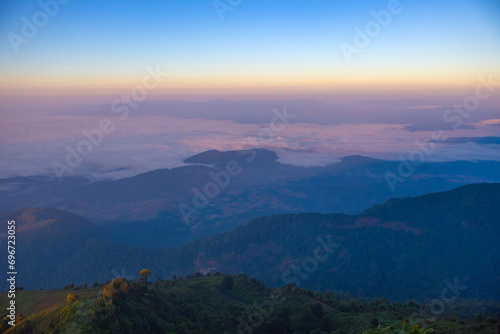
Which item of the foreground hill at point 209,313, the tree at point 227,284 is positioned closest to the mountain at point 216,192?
the tree at point 227,284

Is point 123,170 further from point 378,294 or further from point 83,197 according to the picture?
point 378,294

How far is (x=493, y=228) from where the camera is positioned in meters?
57.1

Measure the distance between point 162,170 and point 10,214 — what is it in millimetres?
66884

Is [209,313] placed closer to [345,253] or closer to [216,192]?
[345,253]

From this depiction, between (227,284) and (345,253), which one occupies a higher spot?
(227,284)

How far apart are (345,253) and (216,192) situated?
7383 cm

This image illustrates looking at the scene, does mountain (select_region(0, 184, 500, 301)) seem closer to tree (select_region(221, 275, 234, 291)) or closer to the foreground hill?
the foreground hill

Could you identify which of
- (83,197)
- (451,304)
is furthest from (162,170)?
(451,304)

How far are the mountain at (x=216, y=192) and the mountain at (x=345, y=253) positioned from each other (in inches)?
739

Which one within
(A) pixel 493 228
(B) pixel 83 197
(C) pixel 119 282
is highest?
(C) pixel 119 282

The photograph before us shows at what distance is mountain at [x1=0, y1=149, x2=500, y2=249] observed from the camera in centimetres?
10276

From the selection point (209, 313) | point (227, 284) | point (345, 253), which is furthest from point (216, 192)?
point (209, 313)

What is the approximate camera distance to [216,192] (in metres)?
129

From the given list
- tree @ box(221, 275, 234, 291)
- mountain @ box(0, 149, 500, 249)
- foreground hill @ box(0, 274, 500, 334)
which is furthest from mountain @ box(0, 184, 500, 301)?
tree @ box(221, 275, 234, 291)
